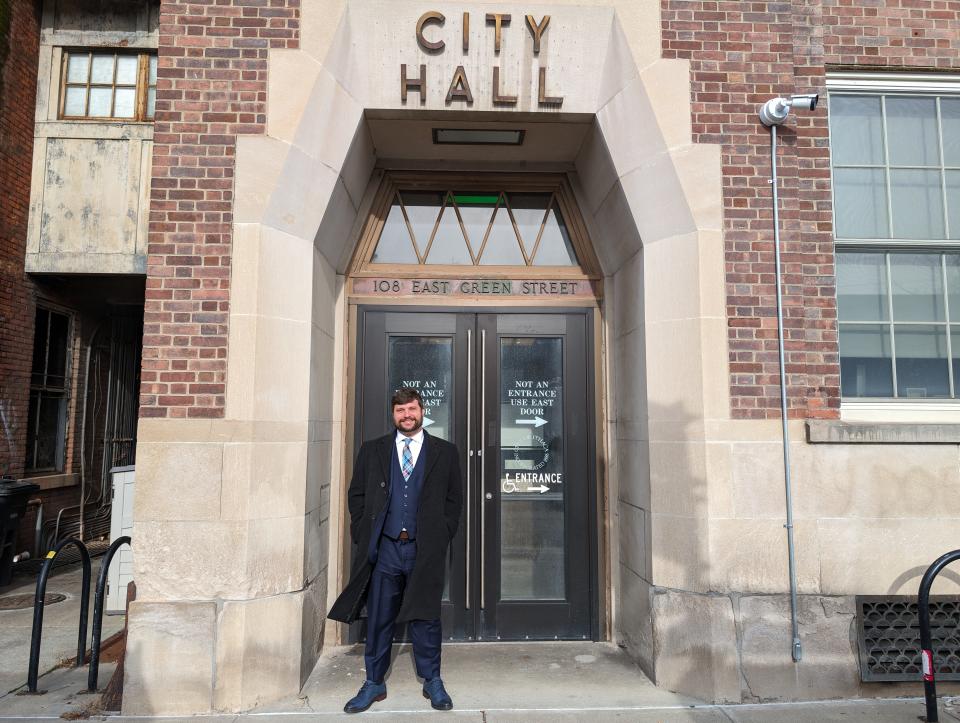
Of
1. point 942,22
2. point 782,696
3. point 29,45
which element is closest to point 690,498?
point 782,696

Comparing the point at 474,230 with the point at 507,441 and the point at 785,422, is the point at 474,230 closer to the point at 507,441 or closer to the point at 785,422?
the point at 507,441

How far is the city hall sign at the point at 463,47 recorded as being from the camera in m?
4.63

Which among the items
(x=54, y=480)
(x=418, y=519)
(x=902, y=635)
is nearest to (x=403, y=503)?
(x=418, y=519)

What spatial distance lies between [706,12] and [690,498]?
11.7ft

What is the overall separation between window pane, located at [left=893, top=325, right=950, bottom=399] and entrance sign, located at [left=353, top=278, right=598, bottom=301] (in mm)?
2397

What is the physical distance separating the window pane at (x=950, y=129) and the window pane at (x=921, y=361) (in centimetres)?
136

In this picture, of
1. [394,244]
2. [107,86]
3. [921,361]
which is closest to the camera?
[921,361]

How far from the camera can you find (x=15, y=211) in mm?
8844

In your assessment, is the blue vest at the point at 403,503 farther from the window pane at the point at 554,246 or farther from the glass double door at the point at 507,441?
the window pane at the point at 554,246

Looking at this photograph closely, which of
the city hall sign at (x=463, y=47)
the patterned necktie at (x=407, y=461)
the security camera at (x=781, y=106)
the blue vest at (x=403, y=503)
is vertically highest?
the city hall sign at (x=463, y=47)

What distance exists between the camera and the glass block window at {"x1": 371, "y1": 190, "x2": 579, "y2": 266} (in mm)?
5625

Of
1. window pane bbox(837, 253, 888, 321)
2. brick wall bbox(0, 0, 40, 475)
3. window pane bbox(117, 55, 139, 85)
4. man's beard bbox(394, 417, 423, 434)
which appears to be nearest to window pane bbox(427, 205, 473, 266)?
man's beard bbox(394, 417, 423, 434)

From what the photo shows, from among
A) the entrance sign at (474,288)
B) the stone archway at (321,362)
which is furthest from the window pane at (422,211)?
the stone archway at (321,362)

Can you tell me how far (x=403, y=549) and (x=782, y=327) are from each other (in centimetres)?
303
